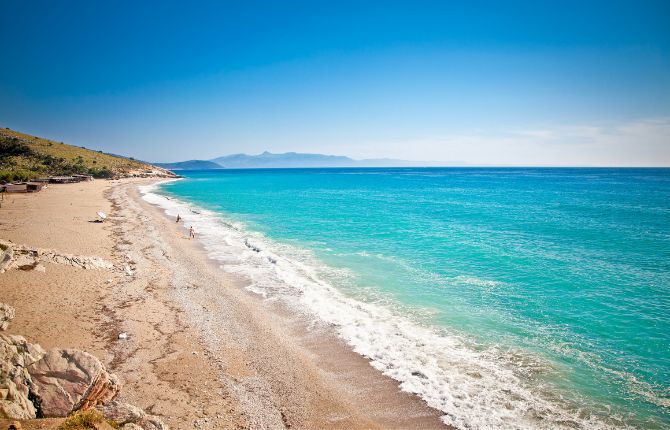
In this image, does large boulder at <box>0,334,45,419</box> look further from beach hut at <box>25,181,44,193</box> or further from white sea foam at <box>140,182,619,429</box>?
beach hut at <box>25,181,44,193</box>

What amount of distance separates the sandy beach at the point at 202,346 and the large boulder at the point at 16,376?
8.13 ft

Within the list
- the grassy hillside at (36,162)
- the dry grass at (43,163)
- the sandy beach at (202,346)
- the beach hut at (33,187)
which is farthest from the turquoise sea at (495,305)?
the dry grass at (43,163)

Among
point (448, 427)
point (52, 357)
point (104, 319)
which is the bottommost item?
point (448, 427)

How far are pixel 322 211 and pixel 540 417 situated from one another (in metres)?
38.8

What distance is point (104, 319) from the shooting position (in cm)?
1291

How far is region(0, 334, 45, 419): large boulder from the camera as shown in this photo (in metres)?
6.05

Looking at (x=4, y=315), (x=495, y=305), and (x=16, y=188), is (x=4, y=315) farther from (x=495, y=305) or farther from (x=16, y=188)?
(x=16, y=188)

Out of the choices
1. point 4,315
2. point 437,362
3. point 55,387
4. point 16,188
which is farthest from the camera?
point 16,188

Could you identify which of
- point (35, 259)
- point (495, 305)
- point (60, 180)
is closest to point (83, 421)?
point (35, 259)

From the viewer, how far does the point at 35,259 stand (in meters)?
16.7

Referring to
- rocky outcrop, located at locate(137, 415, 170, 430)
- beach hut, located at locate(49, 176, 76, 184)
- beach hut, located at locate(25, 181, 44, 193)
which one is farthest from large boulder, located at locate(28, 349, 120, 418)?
beach hut, located at locate(49, 176, 76, 184)

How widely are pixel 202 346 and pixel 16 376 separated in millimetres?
5439

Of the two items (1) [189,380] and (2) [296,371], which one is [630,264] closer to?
(2) [296,371]

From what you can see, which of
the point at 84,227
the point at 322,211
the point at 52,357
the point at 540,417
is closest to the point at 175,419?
the point at 52,357
